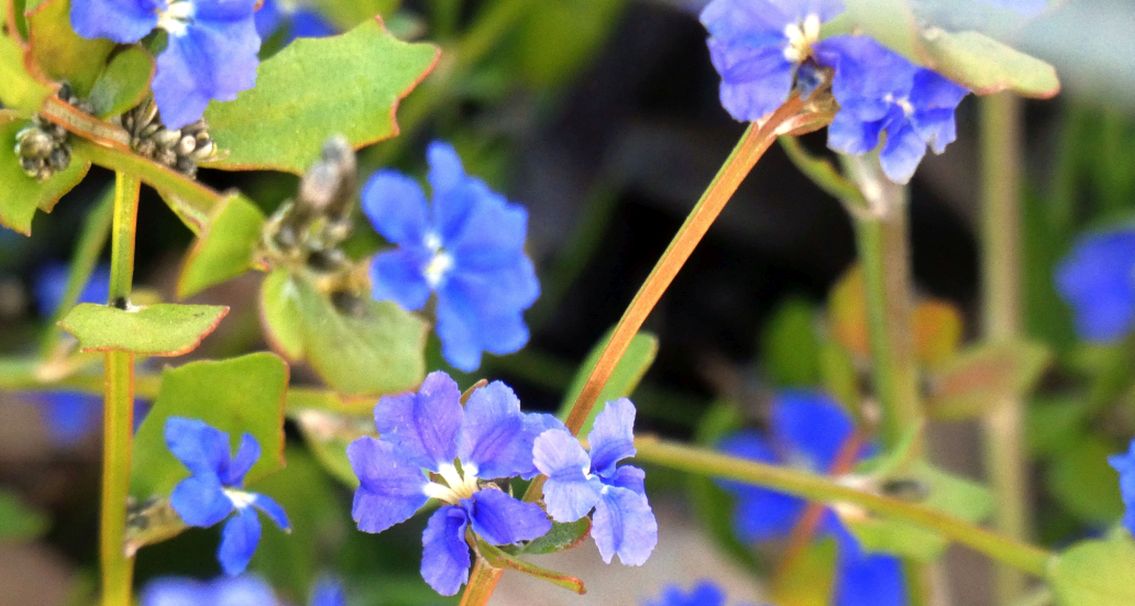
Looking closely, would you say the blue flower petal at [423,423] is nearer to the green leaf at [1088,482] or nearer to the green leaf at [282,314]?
the green leaf at [282,314]

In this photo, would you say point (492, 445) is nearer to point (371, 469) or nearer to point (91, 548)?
point (371, 469)

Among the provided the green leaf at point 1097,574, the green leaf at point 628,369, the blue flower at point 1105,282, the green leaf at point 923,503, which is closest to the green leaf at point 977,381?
the green leaf at point 923,503

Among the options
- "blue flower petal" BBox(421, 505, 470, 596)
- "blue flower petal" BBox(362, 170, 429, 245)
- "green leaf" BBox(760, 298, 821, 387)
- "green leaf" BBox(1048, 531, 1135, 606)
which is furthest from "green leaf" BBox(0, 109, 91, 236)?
"green leaf" BBox(760, 298, 821, 387)

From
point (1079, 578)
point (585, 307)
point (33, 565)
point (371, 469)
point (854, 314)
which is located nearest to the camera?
point (371, 469)

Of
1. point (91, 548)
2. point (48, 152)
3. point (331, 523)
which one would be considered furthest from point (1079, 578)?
point (91, 548)

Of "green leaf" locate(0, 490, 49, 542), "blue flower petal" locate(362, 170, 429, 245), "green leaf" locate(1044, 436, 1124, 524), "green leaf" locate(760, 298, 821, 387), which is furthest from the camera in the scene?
"green leaf" locate(760, 298, 821, 387)

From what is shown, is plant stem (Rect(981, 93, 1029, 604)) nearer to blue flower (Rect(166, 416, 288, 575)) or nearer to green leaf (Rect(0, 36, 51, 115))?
blue flower (Rect(166, 416, 288, 575))
